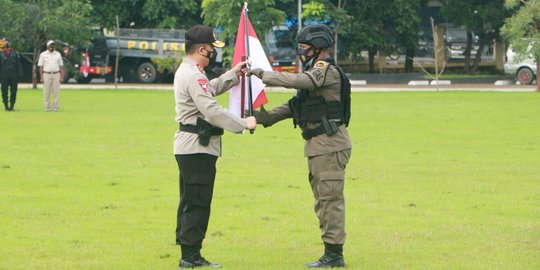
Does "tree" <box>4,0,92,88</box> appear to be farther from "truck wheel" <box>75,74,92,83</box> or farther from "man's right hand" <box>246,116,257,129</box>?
"man's right hand" <box>246,116,257,129</box>

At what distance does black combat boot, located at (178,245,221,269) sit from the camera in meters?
9.45

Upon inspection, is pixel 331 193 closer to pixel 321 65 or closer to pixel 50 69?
pixel 321 65

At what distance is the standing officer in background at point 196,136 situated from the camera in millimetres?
9219

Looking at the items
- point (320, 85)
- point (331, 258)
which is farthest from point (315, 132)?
point (331, 258)

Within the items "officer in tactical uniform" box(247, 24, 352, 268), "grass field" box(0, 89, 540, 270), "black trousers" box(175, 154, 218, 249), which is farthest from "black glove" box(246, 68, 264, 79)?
"grass field" box(0, 89, 540, 270)

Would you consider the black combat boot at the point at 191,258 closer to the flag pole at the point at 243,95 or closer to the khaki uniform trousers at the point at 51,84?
the flag pole at the point at 243,95

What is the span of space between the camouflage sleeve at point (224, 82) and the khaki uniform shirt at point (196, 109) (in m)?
0.14

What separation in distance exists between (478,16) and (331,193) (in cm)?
4675

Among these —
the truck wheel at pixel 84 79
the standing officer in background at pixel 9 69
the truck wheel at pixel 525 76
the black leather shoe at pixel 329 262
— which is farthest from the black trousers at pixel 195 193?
the truck wheel at pixel 84 79

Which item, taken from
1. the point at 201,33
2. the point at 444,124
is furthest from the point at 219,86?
the point at 444,124

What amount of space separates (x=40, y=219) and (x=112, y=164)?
17.4 ft

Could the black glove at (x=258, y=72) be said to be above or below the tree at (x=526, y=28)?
above

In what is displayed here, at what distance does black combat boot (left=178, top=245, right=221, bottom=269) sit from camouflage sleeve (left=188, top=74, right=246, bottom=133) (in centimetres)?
102

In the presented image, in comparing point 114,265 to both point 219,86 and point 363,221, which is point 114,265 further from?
point 363,221
